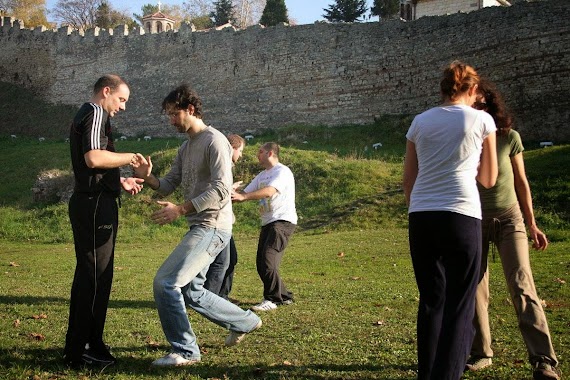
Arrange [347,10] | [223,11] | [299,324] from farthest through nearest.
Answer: [223,11], [347,10], [299,324]

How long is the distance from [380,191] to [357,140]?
22.1 ft

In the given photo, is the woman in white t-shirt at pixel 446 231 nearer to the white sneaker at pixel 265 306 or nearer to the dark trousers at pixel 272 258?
the white sneaker at pixel 265 306

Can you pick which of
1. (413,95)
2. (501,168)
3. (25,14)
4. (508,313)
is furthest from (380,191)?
(25,14)

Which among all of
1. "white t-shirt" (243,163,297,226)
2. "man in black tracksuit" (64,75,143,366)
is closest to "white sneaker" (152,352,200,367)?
"man in black tracksuit" (64,75,143,366)

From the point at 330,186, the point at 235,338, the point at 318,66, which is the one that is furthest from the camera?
the point at 318,66

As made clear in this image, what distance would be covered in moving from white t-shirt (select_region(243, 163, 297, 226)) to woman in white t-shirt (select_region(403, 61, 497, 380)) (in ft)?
11.2

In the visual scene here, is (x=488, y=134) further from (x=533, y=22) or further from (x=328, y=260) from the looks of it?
(x=533, y=22)

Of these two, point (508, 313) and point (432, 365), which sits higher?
point (432, 365)

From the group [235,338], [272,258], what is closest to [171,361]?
[235,338]

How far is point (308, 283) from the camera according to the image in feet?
31.4

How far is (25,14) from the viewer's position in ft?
192

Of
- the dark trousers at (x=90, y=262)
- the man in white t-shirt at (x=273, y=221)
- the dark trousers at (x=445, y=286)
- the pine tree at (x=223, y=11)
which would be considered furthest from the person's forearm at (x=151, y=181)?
the pine tree at (x=223, y=11)

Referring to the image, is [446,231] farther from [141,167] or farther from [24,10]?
[24,10]

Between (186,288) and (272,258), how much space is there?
2.49 metres
